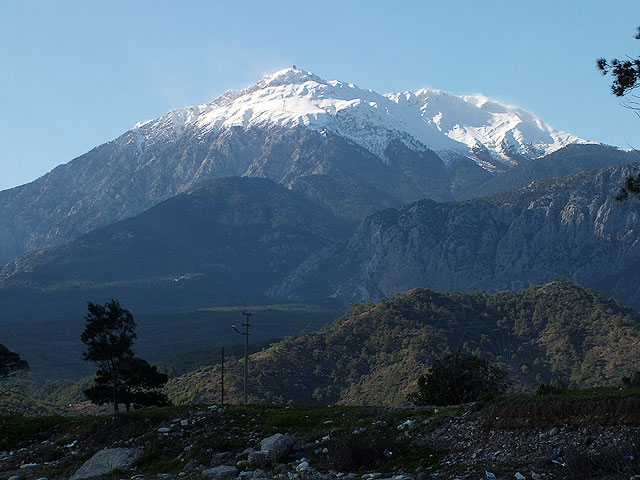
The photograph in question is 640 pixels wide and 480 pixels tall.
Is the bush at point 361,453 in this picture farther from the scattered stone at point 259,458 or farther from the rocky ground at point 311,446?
the scattered stone at point 259,458

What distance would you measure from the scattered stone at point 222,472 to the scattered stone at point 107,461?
4598mm

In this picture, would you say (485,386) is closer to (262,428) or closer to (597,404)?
(262,428)

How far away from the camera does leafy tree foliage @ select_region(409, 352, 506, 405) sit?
41.0m

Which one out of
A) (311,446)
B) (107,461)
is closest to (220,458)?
(311,446)

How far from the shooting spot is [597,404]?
22.0 metres

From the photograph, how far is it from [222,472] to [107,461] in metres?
6.16

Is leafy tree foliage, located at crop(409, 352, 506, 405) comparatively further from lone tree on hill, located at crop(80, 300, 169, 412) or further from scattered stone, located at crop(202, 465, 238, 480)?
lone tree on hill, located at crop(80, 300, 169, 412)

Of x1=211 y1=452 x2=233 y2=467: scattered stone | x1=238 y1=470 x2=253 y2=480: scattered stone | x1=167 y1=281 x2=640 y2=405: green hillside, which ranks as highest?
x1=238 y1=470 x2=253 y2=480: scattered stone

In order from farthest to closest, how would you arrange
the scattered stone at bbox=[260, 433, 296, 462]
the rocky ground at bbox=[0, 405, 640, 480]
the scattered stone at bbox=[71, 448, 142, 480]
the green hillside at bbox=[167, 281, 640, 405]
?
the green hillside at bbox=[167, 281, 640, 405] → the scattered stone at bbox=[71, 448, 142, 480] → the scattered stone at bbox=[260, 433, 296, 462] → the rocky ground at bbox=[0, 405, 640, 480]

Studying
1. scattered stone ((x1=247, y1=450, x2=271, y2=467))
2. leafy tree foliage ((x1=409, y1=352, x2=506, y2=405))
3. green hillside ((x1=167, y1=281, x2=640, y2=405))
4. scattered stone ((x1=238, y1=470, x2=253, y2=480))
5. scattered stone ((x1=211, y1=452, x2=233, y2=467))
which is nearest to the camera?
scattered stone ((x1=238, y1=470, x2=253, y2=480))

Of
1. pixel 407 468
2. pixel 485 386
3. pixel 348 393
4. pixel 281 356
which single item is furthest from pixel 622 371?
pixel 407 468

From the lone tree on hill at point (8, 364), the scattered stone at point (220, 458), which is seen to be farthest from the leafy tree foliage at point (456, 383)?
the lone tree on hill at point (8, 364)

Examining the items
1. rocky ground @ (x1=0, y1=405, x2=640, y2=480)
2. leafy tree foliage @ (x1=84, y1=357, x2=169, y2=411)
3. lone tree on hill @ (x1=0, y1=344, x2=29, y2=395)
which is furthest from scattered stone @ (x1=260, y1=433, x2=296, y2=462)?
lone tree on hill @ (x1=0, y1=344, x2=29, y2=395)

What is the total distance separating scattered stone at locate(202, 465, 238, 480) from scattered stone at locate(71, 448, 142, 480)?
460 centimetres
